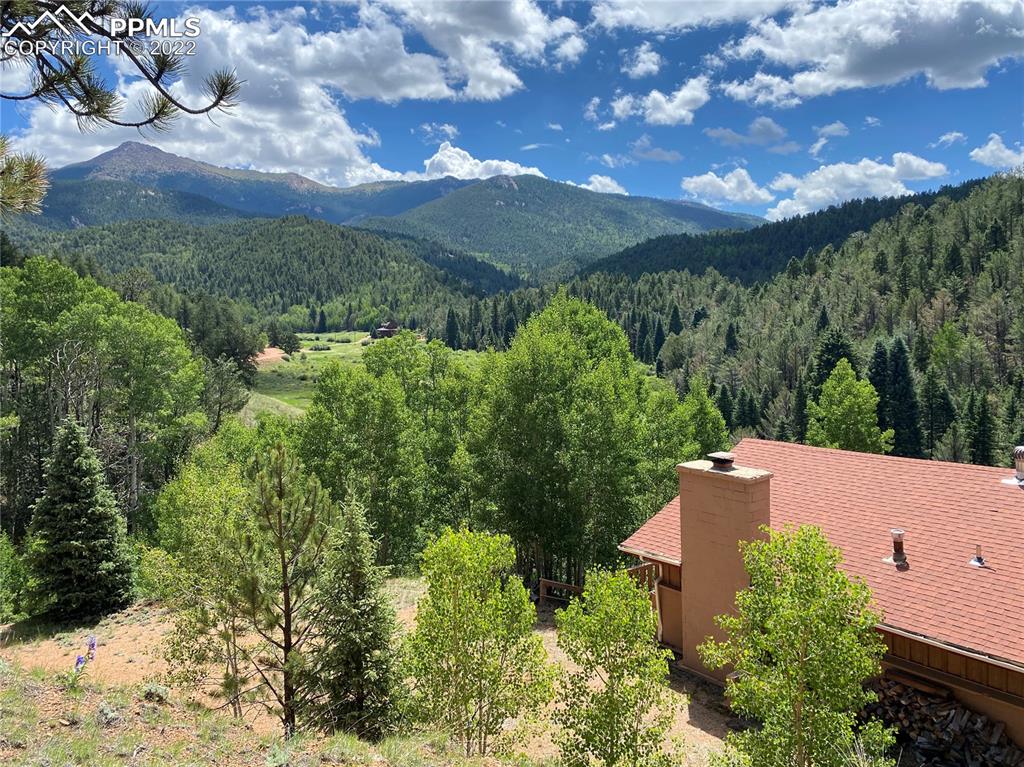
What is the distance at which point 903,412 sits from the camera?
57.0 meters

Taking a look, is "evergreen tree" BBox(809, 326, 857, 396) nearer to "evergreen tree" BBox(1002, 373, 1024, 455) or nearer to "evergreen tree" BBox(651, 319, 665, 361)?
"evergreen tree" BBox(1002, 373, 1024, 455)

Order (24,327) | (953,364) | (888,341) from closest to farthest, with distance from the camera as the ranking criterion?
1. (24,327)
2. (888,341)
3. (953,364)

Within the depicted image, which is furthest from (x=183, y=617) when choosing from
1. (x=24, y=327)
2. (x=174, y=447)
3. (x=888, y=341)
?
(x=888, y=341)

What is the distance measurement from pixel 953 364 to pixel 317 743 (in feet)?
267

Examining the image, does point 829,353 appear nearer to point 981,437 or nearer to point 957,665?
point 981,437

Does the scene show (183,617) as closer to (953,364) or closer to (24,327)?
(24,327)

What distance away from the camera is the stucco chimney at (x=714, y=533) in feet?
38.9

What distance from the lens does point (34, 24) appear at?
Result: 483 cm

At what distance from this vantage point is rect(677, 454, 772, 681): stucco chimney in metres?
11.9

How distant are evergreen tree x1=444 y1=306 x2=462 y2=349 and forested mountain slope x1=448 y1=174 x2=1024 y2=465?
1401mm

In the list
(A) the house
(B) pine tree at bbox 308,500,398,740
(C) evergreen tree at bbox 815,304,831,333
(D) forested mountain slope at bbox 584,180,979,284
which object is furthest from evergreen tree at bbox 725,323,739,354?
(B) pine tree at bbox 308,500,398,740

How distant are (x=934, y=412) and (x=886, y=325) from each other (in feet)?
122

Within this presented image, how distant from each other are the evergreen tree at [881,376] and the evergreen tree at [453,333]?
95.2 metres

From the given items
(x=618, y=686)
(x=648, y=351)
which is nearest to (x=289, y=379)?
(x=648, y=351)
